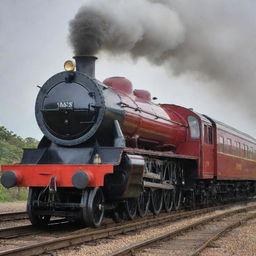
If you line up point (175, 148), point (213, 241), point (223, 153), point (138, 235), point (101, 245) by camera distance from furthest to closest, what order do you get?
1. point (223, 153)
2. point (175, 148)
3. point (138, 235)
4. point (213, 241)
5. point (101, 245)

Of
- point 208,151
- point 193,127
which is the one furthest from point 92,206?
point 208,151

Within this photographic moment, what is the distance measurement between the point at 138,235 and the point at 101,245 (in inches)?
56.9

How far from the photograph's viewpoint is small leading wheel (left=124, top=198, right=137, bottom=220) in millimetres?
10977

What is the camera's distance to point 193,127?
15391mm

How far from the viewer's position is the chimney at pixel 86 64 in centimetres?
1050

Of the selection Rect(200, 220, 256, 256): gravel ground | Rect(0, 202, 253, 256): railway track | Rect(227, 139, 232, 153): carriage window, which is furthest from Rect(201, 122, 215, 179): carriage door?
Rect(200, 220, 256, 256): gravel ground

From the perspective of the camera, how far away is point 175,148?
15.0 m

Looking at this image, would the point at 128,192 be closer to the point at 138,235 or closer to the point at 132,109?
the point at 138,235

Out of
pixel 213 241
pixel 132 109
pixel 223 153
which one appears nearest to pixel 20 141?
pixel 223 153

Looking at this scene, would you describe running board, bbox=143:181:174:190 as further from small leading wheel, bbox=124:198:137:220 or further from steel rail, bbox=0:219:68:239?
steel rail, bbox=0:219:68:239

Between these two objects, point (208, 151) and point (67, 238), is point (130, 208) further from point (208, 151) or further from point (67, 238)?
point (208, 151)

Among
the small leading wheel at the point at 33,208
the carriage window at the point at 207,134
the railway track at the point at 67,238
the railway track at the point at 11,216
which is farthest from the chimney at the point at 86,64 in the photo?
the carriage window at the point at 207,134

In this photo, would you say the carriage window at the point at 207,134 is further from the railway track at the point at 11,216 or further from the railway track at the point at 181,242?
the railway track at the point at 11,216

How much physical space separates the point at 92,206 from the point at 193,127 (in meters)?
6.81
